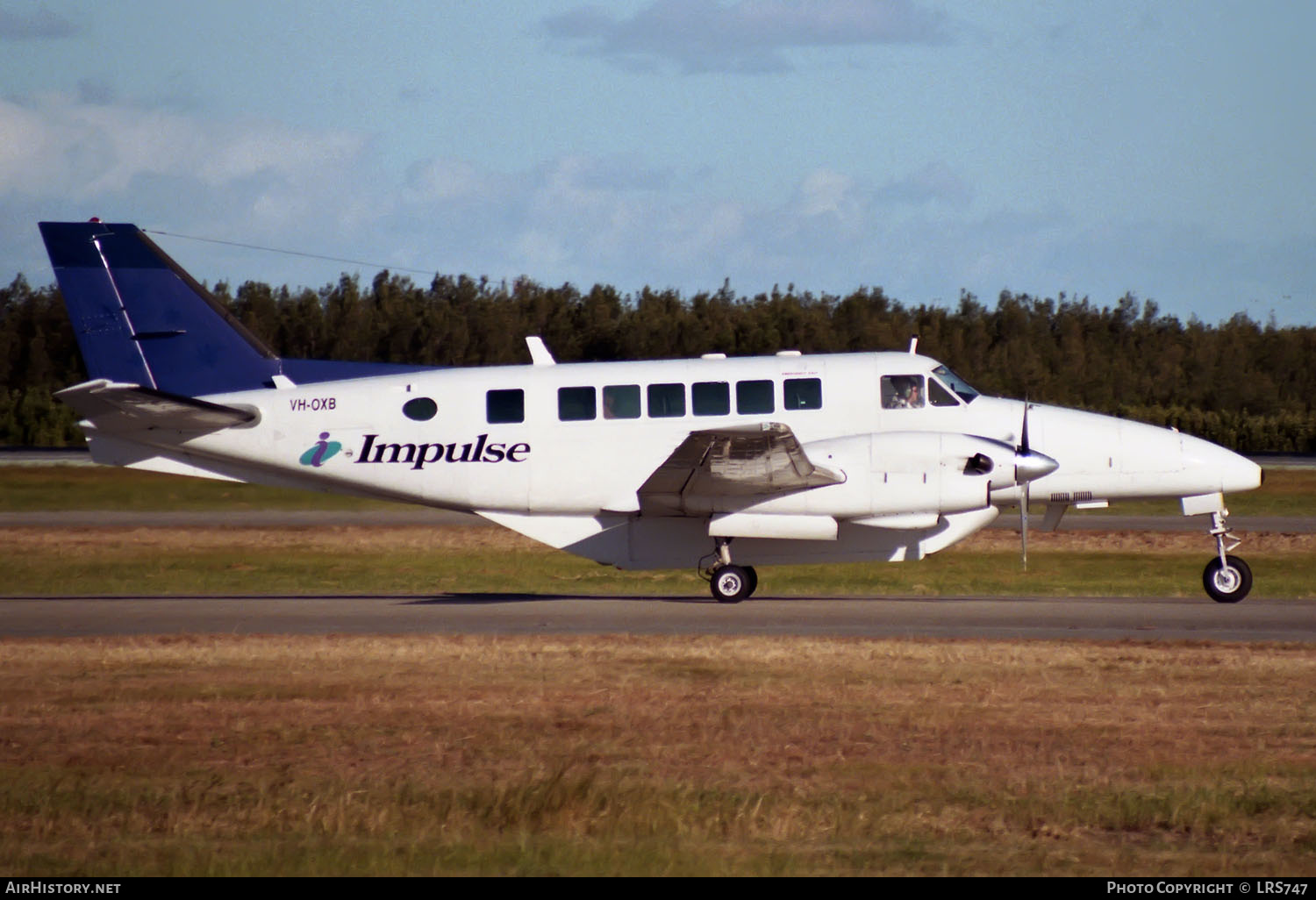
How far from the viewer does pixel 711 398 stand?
1736cm

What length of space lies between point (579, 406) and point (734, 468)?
7.28 ft

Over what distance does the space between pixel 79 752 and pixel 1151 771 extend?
7.05 meters

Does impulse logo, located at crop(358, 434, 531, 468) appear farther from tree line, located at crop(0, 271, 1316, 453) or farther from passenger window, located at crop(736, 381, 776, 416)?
tree line, located at crop(0, 271, 1316, 453)

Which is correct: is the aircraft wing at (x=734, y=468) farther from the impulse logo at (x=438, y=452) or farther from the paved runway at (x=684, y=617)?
the impulse logo at (x=438, y=452)

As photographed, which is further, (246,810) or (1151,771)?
(1151,771)

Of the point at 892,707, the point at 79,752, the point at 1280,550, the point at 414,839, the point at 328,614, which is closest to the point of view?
the point at 414,839

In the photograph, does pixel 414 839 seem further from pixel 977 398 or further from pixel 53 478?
pixel 53 478

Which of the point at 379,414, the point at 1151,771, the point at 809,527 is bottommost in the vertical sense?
the point at 1151,771

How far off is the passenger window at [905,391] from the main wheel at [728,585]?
2.89m

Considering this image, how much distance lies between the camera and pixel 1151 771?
885 centimetres

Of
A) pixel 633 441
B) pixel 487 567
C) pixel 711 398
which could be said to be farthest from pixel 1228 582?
pixel 487 567

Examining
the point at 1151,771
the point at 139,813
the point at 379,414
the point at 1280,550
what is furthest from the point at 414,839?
the point at 1280,550

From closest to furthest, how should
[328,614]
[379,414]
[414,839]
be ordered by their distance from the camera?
[414,839] → [328,614] → [379,414]

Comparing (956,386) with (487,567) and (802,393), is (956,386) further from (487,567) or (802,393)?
(487,567)
